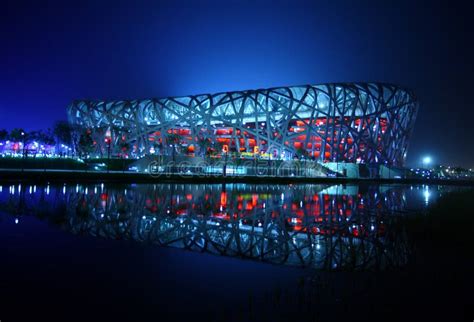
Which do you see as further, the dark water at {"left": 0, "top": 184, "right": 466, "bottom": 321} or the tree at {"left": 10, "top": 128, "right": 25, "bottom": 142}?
the tree at {"left": 10, "top": 128, "right": 25, "bottom": 142}

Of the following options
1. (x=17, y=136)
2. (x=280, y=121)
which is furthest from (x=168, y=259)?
(x=17, y=136)

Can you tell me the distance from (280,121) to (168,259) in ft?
219

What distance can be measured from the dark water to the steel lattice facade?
56.9 m

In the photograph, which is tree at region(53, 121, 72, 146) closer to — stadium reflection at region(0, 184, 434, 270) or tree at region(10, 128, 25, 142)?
tree at region(10, 128, 25, 142)

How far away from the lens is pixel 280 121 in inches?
2825

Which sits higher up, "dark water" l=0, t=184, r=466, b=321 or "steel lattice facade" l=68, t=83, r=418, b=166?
"steel lattice facade" l=68, t=83, r=418, b=166

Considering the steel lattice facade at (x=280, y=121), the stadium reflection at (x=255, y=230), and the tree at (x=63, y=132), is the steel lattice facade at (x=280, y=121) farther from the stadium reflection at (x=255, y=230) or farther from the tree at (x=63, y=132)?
the stadium reflection at (x=255, y=230)

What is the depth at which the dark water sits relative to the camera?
4.17m

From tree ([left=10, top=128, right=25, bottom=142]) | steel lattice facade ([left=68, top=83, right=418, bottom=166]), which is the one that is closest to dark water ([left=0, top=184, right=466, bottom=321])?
steel lattice facade ([left=68, top=83, right=418, bottom=166])

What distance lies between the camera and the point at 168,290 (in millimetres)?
4660

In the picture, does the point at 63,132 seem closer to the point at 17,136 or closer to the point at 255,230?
the point at 17,136

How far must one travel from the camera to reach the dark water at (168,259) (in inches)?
164

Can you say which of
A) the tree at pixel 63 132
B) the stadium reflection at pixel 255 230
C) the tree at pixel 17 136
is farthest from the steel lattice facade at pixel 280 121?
the stadium reflection at pixel 255 230

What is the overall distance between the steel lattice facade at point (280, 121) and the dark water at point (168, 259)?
56.9 m
